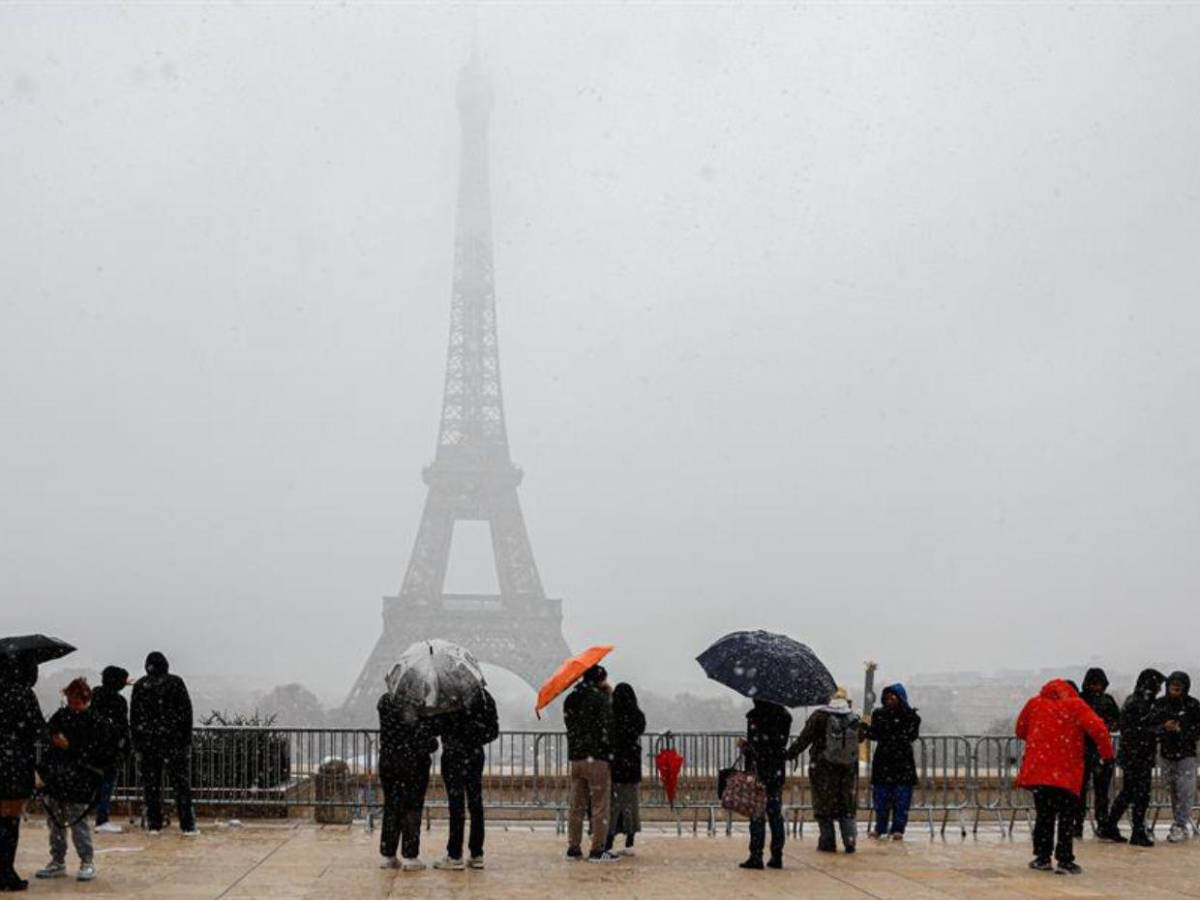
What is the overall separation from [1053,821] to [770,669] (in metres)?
2.32

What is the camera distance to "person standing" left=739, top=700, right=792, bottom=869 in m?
11.2

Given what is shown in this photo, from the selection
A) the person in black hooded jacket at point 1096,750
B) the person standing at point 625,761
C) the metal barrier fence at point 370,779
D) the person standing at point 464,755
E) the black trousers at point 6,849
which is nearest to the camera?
the black trousers at point 6,849

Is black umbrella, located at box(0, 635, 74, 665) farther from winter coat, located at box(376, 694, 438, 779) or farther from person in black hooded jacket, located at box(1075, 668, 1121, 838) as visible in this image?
person in black hooded jacket, located at box(1075, 668, 1121, 838)

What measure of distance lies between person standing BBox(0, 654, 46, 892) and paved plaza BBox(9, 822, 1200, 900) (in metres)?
0.31

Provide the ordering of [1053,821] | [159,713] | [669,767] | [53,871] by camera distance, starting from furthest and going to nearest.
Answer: [159,713] → [669,767] → [1053,821] → [53,871]

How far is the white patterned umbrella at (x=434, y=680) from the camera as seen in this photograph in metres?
10.2

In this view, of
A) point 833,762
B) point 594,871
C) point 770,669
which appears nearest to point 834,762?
point 833,762

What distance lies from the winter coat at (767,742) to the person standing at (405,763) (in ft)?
7.95

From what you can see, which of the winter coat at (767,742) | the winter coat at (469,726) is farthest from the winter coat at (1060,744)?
the winter coat at (469,726)

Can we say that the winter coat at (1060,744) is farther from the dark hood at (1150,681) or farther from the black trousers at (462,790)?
the black trousers at (462,790)

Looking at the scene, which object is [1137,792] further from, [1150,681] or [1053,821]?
[1053,821]

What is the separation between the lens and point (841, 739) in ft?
39.4

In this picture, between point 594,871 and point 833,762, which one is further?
point 833,762

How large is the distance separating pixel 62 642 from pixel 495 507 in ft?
189
